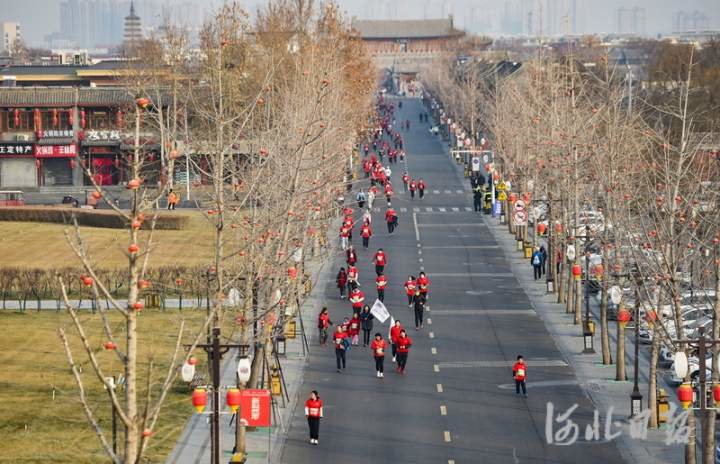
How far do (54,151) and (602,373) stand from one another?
74.0m

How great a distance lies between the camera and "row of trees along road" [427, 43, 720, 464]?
3600cm

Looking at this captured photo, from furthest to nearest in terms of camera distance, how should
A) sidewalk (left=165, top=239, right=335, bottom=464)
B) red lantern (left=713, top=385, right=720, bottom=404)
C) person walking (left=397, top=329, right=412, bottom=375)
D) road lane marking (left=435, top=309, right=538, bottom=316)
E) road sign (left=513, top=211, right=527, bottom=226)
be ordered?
1. road sign (left=513, top=211, right=527, bottom=226)
2. road lane marking (left=435, top=309, right=538, bottom=316)
3. person walking (left=397, top=329, right=412, bottom=375)
4. sidewalk (left=165, top=239, right=335, bottom=464)
5. red lantern (left=713, top=385, right=720, bottom=404)

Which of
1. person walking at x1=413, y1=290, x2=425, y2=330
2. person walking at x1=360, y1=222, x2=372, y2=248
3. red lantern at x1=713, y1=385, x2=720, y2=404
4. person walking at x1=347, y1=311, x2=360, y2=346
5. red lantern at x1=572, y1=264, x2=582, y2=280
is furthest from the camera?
person walking at x1=360, y1=222, x2=372, y2=248

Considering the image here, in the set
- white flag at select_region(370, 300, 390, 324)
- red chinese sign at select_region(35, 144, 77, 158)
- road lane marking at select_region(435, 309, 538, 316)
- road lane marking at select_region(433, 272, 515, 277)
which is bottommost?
road lane marking at select_region(435, 309, 538, 316)

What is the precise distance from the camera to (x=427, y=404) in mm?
41031

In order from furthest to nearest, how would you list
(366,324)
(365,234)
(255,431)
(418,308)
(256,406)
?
(365,234) < (418,308) < (366,324) < (255,431) < (256,406)

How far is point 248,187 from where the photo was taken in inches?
1667

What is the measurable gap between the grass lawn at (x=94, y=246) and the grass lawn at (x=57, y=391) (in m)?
11.8

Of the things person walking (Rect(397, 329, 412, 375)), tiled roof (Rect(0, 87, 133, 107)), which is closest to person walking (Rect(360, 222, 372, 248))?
person walking (Rect(397, 329, 412, 375))

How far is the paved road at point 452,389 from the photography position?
3628 cm

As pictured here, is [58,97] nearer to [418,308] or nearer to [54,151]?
[54,151]

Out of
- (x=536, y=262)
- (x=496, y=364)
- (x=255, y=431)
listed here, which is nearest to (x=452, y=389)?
(x=496, y=364)

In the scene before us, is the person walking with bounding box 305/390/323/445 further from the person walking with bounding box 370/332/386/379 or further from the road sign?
the road sign

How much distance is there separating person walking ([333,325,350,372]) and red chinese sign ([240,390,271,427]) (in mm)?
12519
